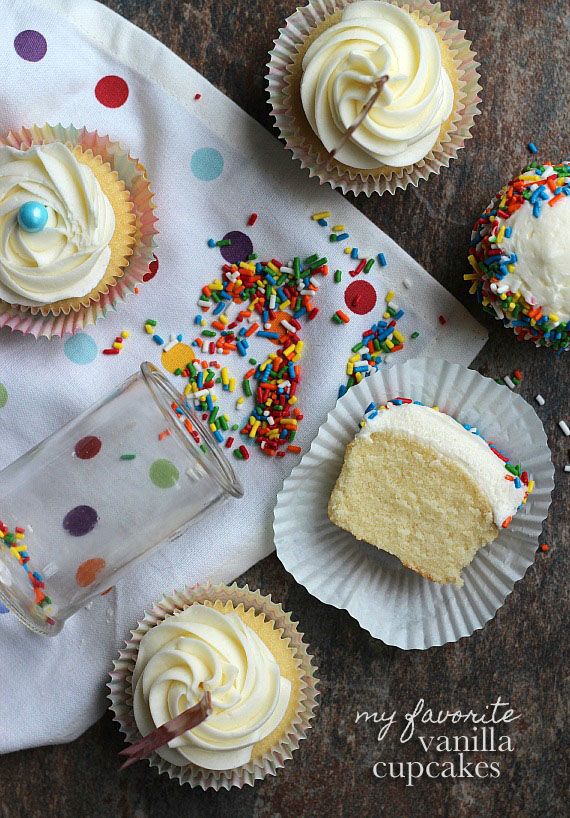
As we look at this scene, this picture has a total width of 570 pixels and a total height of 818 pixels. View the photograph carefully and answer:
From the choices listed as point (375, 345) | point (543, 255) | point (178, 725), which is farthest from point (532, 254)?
point (178, 725)

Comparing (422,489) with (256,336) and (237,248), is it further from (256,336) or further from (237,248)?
(237,248)

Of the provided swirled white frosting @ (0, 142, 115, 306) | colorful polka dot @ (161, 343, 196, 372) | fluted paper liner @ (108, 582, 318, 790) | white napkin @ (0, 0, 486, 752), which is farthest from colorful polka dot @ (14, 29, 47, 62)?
fluted paper liner @ (108, 582, 318, 790)

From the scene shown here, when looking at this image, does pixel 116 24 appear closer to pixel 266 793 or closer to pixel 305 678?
pixel 305 678

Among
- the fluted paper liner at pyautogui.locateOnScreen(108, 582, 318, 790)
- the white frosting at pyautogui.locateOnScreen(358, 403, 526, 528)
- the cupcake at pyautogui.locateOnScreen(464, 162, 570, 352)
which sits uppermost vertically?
the cupcake at pyautogui.locateOnScreen(464, 162, 570, 352)

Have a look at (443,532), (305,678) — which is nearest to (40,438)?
(305,678)

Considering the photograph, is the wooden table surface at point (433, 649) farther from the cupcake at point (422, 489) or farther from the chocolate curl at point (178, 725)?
the chocolate curl at point (178, 725)

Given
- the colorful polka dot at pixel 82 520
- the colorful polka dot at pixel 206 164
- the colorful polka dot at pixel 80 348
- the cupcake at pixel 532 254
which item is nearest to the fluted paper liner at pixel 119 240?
the colorful polka dot at pixel 80 348

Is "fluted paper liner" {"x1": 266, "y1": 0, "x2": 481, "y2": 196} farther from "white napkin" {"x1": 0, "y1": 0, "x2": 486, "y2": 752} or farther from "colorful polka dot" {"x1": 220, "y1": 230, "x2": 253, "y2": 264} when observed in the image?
"colorful polka dot" {"x1": 220, "y1": 230, "x2": 253, "y2": 264}
